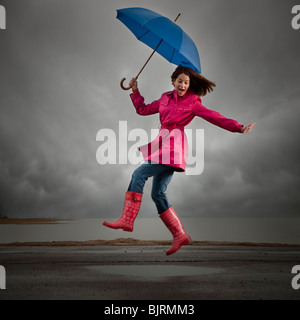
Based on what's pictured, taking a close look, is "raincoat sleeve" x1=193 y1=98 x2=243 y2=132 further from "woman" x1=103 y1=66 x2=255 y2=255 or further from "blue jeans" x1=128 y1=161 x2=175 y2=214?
"blue jeans" x1=128 y1=161 x2=175 y2=214

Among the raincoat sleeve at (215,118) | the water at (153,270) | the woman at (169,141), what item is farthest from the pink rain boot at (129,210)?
the water at (153,270)

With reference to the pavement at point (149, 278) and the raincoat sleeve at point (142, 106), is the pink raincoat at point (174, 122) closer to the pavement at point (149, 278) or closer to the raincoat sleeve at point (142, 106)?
the raincoat sleeve at point (142, 106)

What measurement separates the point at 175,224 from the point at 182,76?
210 centimetres

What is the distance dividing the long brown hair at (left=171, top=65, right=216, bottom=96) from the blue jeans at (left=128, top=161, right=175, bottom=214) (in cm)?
123

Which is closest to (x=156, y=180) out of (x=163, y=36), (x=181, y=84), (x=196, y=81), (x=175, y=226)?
(x=175, y=226)

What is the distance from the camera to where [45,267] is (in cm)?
801

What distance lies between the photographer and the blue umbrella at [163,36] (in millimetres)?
4324

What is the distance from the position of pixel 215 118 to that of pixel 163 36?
127 cm

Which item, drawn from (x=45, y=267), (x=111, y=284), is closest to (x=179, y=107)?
(x=111, y=284)

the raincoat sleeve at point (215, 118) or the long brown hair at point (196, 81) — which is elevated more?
the long brown hair at point (196, 81)

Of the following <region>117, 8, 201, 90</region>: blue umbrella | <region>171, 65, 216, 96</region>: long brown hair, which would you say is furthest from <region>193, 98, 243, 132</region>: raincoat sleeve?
<region>117, 8, 201, 90</region>: blue umbrella

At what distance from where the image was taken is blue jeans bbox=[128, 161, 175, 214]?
15.1ft

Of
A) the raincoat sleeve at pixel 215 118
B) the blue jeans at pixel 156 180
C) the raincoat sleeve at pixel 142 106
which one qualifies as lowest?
the blue jeans at pixel 156 180

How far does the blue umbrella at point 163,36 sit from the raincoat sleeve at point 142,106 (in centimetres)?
36
